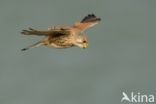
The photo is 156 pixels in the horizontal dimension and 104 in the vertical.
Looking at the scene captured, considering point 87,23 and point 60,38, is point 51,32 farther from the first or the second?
point 87,23

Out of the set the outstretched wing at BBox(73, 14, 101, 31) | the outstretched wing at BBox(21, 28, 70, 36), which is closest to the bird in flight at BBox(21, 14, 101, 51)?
the outstretched wing at BBox(21, 28, 70, 36)

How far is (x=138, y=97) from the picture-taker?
4.69 meters

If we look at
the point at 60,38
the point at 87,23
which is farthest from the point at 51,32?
the point at 87,23

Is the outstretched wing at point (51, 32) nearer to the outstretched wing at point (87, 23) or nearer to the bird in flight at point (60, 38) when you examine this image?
the bird in flight at point (60, 38)

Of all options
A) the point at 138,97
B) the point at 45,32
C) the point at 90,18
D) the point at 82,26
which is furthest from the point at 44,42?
the point at 138,97

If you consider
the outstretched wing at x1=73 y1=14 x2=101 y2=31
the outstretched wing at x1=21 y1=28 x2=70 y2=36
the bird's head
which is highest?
the outstretched wing at x1=73 y1=14 x2=101 y2=31

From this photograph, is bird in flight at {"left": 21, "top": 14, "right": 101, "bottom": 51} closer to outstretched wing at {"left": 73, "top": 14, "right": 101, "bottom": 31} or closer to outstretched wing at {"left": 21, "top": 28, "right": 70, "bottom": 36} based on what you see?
outstretched wing at {"left": 21, "top": 28, "right": 70, "bottom": 36}

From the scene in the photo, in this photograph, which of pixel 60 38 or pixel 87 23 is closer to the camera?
pixel 60 38

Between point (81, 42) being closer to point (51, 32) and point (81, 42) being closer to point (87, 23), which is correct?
point (51, 32)

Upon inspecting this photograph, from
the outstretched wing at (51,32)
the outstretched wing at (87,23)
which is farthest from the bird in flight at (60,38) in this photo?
the outstretched wing at (87,23)

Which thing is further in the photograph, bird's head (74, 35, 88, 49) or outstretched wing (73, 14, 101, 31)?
outstretched wing (73, 14, 101, 31)

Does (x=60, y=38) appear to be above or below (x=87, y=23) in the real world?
below

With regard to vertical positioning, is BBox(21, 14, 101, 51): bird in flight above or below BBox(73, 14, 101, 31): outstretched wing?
→ below

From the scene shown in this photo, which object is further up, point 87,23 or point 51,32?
point 87,23
